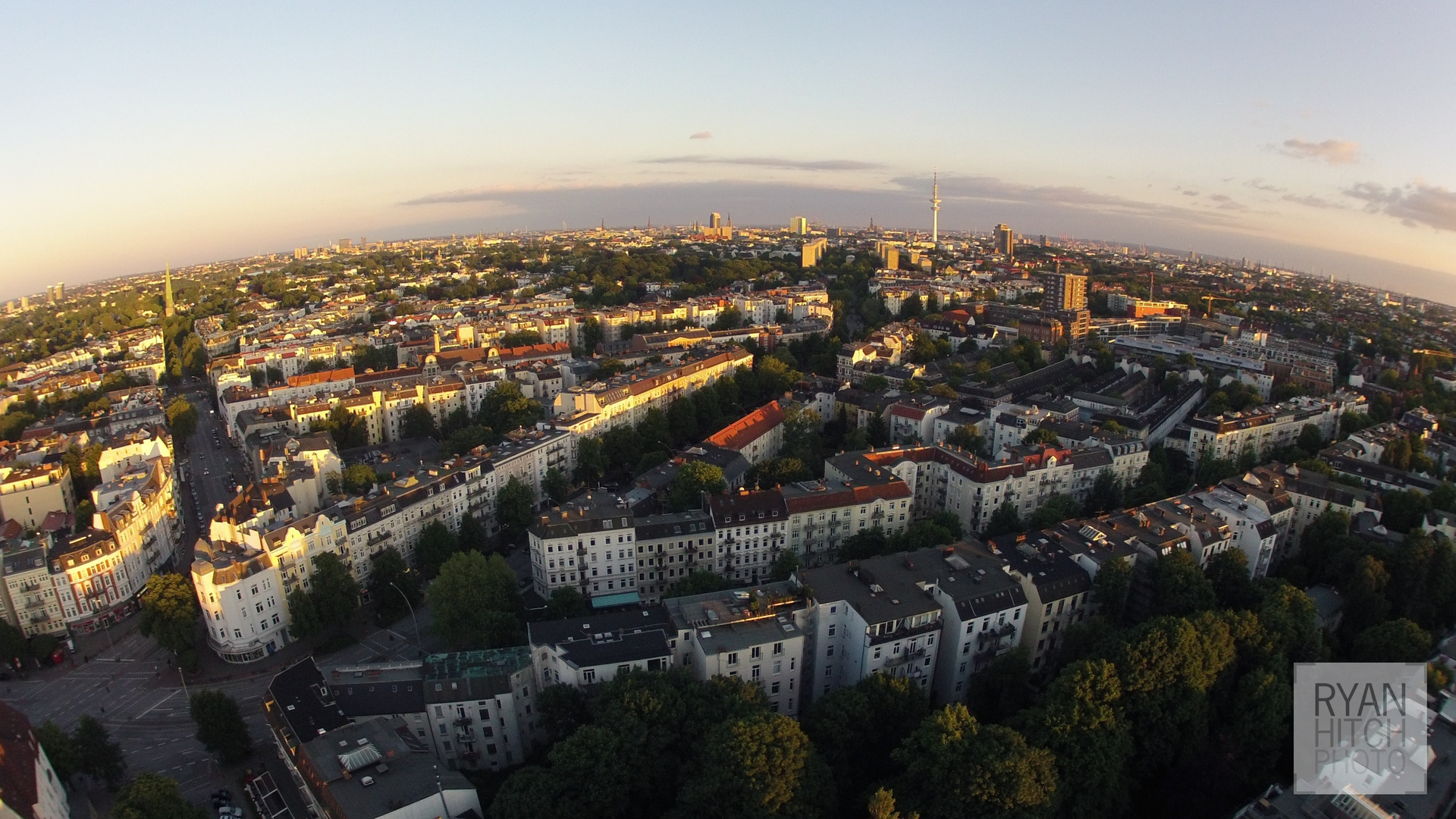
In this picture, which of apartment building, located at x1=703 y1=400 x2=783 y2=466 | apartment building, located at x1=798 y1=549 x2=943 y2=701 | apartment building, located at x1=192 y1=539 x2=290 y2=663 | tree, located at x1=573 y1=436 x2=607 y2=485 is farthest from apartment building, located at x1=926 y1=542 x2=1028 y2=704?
apartment building, located at x1=192 y1=539 x2=290 y2=663

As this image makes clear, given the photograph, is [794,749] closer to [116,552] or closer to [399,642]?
[399,642]

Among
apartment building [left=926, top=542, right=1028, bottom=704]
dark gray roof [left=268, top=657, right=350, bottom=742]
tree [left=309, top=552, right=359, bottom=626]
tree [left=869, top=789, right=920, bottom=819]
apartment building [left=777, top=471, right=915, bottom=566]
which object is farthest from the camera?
apartment building [left=777, top=471, right=915, bottom=566]

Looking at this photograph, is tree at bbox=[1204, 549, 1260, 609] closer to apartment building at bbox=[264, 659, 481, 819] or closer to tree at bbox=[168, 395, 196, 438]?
apartment building at bbox=[264, 659, 481, 819]

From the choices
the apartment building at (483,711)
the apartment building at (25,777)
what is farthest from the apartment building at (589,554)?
the apartment building at (25,777)

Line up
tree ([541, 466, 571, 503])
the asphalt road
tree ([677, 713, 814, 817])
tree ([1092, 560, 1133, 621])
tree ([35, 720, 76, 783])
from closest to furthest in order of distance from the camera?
tree ([677, 713, 814, 817]), tree ([35, 720, 76, 783]), tree ([1092, 560, 1133, 621]), tree ([541, 466, 571, 503]), the asphalt road

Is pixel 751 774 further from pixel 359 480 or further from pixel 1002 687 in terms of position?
pixel 359 480

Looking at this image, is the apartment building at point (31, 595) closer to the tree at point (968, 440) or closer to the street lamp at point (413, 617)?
the street lamp at point (413, 617)
